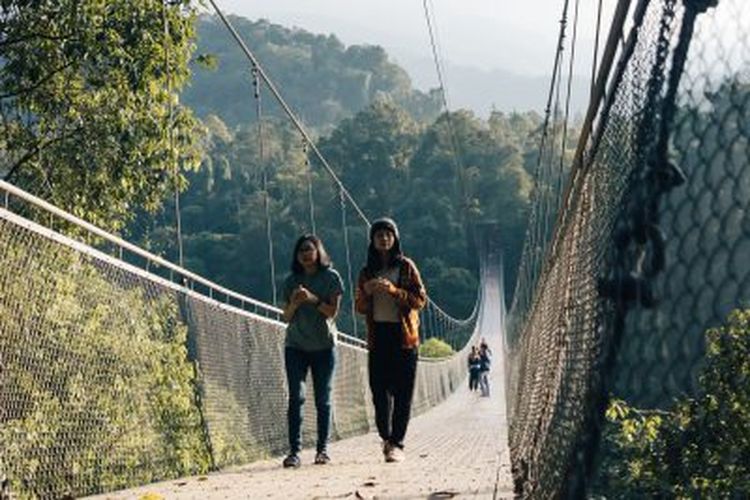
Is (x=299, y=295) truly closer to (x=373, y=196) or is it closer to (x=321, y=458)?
(x=321, y=458)

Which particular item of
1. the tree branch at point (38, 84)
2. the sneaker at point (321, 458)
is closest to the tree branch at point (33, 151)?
the tree branch at point (38, 84)

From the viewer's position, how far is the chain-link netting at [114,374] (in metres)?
3.88

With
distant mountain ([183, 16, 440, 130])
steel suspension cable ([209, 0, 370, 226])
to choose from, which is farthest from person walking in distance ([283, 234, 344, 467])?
distant mountain ([183, 16, 440, 130])

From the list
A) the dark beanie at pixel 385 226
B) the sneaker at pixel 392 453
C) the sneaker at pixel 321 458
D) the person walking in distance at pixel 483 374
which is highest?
the dark beanie at pixel 385 226

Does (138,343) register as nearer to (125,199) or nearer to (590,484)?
(590,484)

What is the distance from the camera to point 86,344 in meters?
4.67

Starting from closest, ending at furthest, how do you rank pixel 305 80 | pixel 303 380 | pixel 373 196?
1. pixel 303 380
2. pixel 373 196
3. pixel 305 80

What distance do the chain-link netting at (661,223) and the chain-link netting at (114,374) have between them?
1884 mm

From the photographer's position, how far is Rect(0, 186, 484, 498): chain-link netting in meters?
3.88

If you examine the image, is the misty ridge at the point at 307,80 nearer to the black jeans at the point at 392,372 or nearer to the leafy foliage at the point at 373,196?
the leafy foliage at the point at 373,196

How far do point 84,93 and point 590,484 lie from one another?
8.51 metres

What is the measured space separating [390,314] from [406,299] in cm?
11

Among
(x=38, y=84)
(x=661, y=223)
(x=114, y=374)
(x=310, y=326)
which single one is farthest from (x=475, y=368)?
(x=661, y=223)

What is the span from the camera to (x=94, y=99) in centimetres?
991
